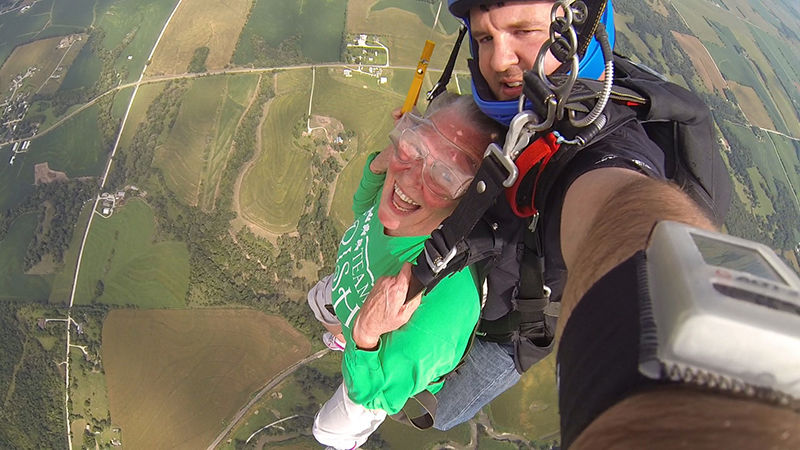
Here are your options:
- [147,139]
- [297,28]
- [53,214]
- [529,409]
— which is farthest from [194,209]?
[529,409]

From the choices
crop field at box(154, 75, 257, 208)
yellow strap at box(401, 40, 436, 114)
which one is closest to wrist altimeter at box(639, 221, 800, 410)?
yellow strap at box(401, 40, 436, 114)

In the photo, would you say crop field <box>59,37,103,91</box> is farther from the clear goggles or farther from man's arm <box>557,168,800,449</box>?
man's arm <box>557,168,800,449</box>

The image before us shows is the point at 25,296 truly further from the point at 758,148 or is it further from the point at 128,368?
the point at 758,148

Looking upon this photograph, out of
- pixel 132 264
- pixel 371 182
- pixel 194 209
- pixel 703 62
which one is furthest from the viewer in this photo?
pixel 703 62

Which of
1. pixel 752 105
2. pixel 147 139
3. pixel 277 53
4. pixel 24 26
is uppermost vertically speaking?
pixel 752 105

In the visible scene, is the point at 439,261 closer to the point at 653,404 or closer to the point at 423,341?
the point at 423,341

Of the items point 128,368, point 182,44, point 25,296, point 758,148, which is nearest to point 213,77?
point 182,44
